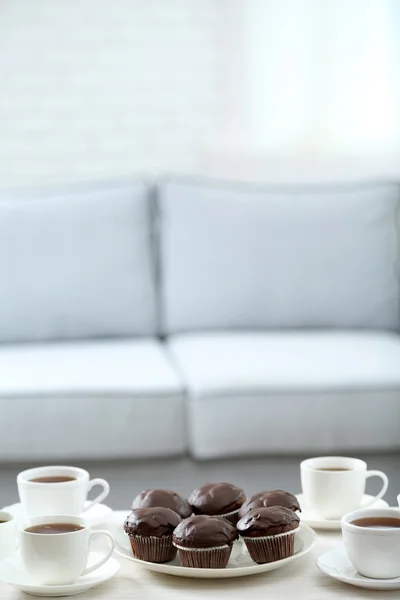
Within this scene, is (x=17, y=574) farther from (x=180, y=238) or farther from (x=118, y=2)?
(x=118, y=2)

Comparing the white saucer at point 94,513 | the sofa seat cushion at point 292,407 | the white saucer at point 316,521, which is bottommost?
the sofa seat cushion at point 292,407

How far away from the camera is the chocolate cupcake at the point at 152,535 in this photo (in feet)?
3.24

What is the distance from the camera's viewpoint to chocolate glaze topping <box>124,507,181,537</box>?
990 millimetres

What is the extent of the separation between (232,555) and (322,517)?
18 cm

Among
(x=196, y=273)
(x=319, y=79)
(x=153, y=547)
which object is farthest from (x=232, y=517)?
(x=319, y=79)

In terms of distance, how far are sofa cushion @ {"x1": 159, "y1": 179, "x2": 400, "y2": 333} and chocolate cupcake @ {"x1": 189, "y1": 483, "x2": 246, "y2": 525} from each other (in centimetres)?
152

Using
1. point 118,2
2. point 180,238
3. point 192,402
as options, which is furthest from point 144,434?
point 118,2

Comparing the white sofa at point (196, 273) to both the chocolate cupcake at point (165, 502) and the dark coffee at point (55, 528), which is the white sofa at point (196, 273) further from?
the dark coffee at point (55, 528)

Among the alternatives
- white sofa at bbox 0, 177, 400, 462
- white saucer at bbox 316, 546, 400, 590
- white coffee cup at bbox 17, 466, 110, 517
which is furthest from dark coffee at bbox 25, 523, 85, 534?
white sofa at bbox 0, 177, 400, 462

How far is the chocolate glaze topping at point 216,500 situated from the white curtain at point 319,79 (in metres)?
2.38

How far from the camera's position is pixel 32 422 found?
6.42 feet

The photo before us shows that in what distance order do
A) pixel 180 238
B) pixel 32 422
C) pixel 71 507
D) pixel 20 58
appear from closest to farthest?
pixel 71 507 → pixel 32 422 → pixel 180 238 → pixel 20 58

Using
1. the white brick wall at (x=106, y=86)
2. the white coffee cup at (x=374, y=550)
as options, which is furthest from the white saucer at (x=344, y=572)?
the white brick wall at (x=106, y=86)

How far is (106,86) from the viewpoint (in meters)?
3.45
